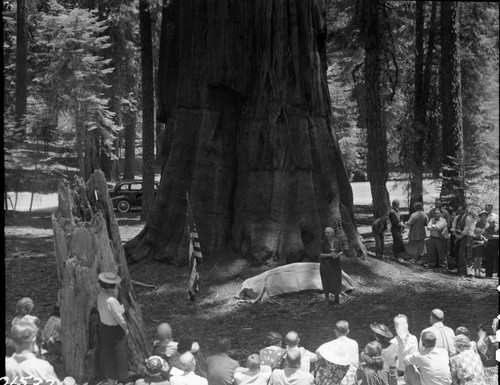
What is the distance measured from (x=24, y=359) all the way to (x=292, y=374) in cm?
206

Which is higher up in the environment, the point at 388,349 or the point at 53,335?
the point at 53,335

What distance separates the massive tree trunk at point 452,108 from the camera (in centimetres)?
938

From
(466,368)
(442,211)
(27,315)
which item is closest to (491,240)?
(442,211)

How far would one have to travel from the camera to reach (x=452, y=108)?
392 inches

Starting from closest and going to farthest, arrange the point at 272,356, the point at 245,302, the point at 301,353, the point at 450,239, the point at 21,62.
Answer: the point at 301,353, the point at 272,356, the point at 21,62, the point at 245,302, the point at 450,239

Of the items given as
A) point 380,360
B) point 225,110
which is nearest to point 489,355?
point 380,360

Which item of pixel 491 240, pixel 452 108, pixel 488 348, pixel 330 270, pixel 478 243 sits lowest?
pixel 488 348

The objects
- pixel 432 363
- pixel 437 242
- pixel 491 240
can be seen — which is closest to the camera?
pixel 432 363

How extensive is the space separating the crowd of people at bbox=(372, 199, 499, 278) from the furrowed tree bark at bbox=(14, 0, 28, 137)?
6.20 meters

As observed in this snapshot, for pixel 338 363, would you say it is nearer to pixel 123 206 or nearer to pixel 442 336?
pixel 442 336

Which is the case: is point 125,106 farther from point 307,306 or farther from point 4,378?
point 4,378

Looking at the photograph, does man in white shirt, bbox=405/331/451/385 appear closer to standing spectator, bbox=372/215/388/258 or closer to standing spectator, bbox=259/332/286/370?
standing spectator, bbox=259/332/286/370

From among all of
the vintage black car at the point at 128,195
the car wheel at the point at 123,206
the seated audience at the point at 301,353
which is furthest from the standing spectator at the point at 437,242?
the seated audience at the point at 301,353

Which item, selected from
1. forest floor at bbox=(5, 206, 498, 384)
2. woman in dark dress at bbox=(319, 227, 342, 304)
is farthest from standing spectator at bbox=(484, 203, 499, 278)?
woman in dark dress at bbox=(319, 227, 342, 304)
